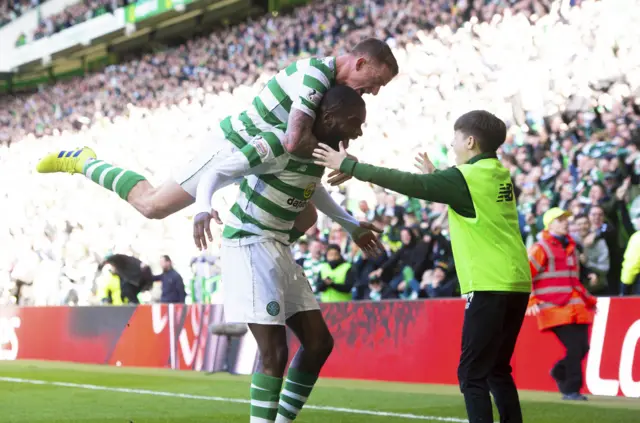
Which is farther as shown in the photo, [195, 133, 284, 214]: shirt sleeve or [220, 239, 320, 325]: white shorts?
[220, 239, 320, 325]: white shorts

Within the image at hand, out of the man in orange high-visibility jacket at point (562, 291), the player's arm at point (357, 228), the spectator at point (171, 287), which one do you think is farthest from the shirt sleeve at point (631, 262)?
the spectator at point (171, 287)

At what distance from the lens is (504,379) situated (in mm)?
5461

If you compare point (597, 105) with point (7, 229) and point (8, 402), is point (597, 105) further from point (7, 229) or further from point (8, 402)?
point (7, 229)

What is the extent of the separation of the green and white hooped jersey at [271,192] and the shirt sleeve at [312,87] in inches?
8.9

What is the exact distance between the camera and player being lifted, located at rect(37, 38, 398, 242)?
17.9ft

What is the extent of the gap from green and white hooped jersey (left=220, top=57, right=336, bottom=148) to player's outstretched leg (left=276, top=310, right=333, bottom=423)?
1.09m

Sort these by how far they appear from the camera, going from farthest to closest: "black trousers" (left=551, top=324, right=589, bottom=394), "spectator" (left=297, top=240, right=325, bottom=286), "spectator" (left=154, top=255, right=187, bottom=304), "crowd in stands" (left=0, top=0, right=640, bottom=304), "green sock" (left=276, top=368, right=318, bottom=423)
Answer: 1. "spectator" (left=154, top=255, right=187, bottom=304)
2. "spectator" (left=297, top=240, right=325, bottom=286)
3. "crowd in stands" (left=0, top=0, right=640, bottom=304)
4. "black trousers" (left=551, top=324, right=589, bottom=394)
5. "green sock" (left=276, top=368, right=318, bottom=423)

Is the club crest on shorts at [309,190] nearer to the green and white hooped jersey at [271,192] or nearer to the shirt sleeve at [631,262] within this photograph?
the green and white hooped jersey at [271,192]

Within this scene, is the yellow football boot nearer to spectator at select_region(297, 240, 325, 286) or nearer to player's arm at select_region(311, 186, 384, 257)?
player's arm at select_region(311, 186, 384, 257)

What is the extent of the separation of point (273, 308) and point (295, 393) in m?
0.65

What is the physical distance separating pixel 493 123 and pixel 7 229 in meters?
26.7

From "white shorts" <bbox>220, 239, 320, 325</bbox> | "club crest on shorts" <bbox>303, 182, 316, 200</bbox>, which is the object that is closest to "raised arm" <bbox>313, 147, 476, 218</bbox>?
"club crest on shorts" <bbox>303, 182, 316, 200</bbox>

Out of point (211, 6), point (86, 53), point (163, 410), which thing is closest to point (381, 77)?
point (163, 410)

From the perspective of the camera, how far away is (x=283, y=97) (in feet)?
Answer: 19.2
